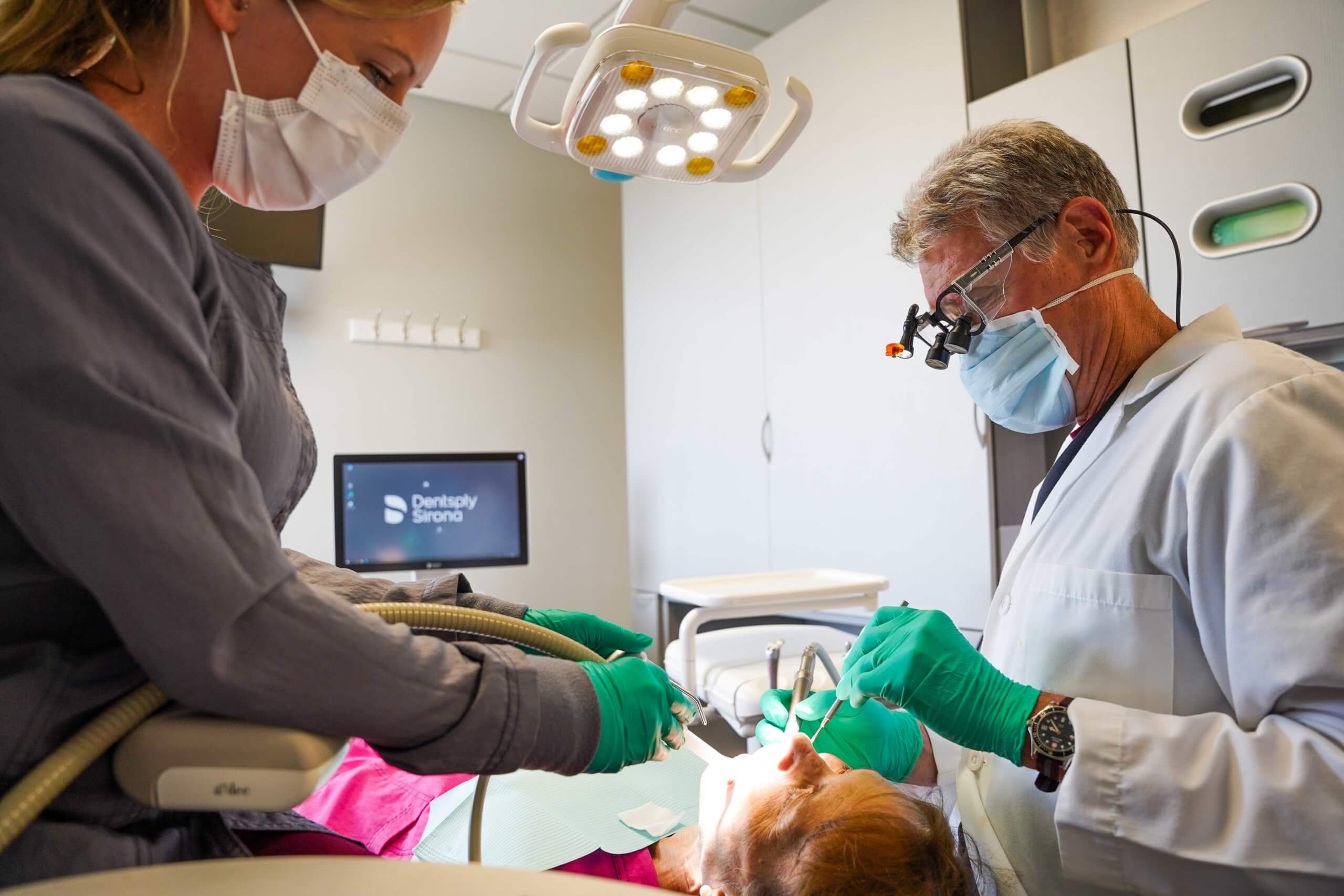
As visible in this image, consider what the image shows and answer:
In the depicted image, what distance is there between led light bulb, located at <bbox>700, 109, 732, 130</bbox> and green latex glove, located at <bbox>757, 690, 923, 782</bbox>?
0.88m

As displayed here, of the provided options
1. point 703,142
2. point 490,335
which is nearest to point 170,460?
point 703,142

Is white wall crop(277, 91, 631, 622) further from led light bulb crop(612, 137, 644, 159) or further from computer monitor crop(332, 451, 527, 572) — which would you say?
led light bulb crop(612, 137, 644, 159)

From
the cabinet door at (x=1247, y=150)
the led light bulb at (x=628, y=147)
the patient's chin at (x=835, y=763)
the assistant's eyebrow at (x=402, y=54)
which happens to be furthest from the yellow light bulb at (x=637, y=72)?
the cabinet door at (x=1247, y=150)

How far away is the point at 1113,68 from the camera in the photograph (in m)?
2.10

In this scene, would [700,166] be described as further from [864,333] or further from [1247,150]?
[864,333]

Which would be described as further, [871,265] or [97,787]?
[871,265]

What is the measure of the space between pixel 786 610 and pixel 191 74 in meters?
1.74

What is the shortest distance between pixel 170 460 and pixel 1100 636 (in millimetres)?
1051

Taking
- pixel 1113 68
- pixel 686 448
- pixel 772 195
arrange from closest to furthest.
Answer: pixel 1113 68 < pixel 772 195 < pixel 686 448

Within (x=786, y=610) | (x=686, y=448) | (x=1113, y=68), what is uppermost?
(x=1113, y=68)

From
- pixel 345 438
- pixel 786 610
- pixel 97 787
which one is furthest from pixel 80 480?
pixel 345 438

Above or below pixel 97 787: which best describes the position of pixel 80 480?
above

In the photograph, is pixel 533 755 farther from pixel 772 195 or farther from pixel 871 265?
pixel 772 195

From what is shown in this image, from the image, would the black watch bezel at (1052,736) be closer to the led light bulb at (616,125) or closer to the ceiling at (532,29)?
the led light bulb at (616,125)
